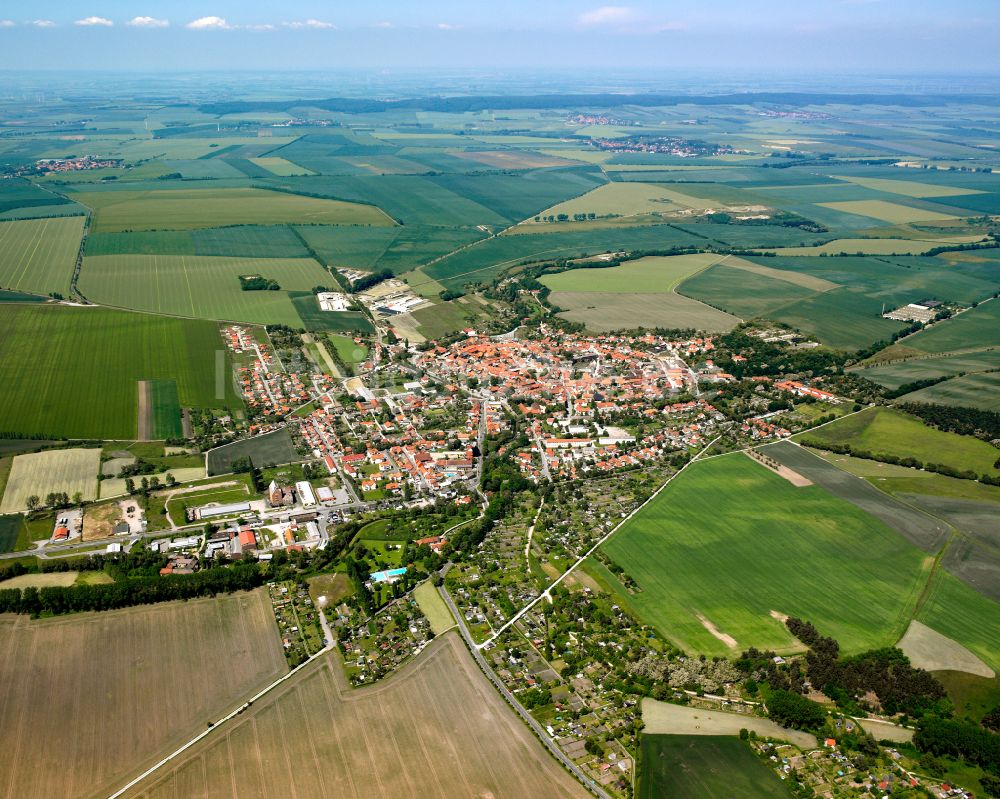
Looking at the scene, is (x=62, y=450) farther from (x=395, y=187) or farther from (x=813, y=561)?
(x=395, y=187)

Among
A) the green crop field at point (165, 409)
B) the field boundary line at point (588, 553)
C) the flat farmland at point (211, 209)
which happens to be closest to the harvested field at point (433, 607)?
the field boundary line at point (588, 553)

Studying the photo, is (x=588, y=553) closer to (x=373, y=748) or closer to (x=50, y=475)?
(x=373, y=748)

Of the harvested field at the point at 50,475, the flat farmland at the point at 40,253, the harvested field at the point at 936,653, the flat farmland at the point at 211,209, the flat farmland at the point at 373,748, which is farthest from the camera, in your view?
the flat farmland at the point at 211,209

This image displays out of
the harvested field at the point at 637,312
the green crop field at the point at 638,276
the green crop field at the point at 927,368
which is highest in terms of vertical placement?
the green crop field at the point at 638,276

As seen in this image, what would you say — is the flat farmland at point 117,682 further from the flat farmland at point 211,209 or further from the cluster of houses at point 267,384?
the flat farmland at point 211,209

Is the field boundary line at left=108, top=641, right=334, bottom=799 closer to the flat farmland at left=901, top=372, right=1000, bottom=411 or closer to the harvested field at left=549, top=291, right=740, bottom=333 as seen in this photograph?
the flat farmland at left=901, top=372, right=1000, bottom=411

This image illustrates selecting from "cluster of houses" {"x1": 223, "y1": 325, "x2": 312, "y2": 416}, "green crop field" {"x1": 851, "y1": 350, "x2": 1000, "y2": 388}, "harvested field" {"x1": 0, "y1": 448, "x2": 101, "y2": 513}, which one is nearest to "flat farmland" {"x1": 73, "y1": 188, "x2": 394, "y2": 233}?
"cluster of houses" {"x1": 223, "y1": 325, "x2": 312, "y2": 416}

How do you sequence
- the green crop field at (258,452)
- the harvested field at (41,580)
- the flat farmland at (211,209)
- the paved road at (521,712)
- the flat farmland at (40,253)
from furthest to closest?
the flat farmland at (211,209), the flat farmland at (40,253), the green crop field at (258,452), the harvested field at (41,580), the paved road at (521,712)
